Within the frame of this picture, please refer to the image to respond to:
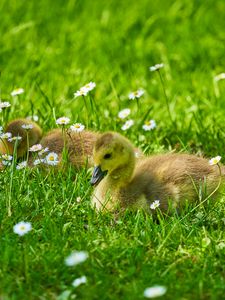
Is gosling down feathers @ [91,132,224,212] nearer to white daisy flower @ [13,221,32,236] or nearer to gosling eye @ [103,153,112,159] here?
gosling eye @ [103,153,112,159]

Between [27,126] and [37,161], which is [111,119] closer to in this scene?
[27,126]

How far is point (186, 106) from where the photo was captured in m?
6.16

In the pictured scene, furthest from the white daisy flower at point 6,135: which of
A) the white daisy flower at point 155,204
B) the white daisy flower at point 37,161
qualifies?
the white daisy flower at point 155,204

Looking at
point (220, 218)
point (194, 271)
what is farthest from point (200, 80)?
point (194, 271)

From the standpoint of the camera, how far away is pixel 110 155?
4395 mm

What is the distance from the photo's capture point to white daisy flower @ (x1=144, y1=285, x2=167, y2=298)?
3.28 m

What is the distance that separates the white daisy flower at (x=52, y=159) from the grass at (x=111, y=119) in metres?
0.07

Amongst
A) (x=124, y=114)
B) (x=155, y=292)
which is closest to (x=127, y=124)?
(x=124, y=114)

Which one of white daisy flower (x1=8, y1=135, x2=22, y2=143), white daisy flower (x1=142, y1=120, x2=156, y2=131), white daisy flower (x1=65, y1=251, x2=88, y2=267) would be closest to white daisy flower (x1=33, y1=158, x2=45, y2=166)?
white daisy flower (x1=8, y1=135, x2=22, y2=143)

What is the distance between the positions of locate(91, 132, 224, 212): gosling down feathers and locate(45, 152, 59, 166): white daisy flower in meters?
0.30

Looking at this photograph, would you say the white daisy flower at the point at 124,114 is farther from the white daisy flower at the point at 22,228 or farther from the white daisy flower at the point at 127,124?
the white daisy flower at the point at 22,228

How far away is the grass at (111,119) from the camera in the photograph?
3.64m

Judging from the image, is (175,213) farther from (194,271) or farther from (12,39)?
(12,39)

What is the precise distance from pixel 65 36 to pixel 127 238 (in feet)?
11.8
